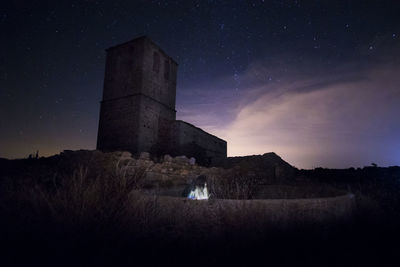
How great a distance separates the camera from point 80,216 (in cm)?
235

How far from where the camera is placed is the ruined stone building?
13062 millimetres

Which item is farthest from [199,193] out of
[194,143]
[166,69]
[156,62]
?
[166,69]

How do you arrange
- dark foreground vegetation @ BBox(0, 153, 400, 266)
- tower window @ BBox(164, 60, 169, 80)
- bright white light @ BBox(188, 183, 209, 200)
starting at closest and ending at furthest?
dark foreground vegetation @ BBox(0, 153, 400, 266)
bright white light @ BBox(188, 183, 209, 200)
tower window @ BBox(164, 60, 169, 80)

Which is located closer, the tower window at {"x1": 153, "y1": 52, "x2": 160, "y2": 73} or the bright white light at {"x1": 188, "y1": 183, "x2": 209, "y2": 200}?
the bright white light at {"x1": 188, "y1": 183, "x2": 209, "y2": 200}

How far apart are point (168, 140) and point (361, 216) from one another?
11392 mm

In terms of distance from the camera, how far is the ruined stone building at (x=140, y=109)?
13.1 metres

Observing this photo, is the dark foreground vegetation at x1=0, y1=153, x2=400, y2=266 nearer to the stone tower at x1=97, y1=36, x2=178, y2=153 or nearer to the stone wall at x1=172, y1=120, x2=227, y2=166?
the stone wall at x1=172, y1=120, x2=227, y2=166

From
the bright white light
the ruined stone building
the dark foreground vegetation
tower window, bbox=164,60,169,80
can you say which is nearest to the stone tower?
the ruined stone building

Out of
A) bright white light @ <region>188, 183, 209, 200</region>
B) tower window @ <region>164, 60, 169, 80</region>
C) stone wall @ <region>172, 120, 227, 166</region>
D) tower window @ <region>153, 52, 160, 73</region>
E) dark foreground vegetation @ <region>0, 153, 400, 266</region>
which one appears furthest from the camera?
tower window @ <region>164, 60, 169, 80</region>

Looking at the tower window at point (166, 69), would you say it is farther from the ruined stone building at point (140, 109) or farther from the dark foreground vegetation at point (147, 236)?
the dark foreground vegetation at point (147, 236)

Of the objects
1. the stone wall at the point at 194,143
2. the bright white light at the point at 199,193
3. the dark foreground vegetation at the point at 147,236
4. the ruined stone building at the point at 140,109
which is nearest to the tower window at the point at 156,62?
the ruined stone building at the point at 140,109

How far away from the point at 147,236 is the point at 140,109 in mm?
→ 11317

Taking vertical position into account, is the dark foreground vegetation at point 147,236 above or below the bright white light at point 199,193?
below

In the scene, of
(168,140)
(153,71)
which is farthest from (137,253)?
(153,71)
